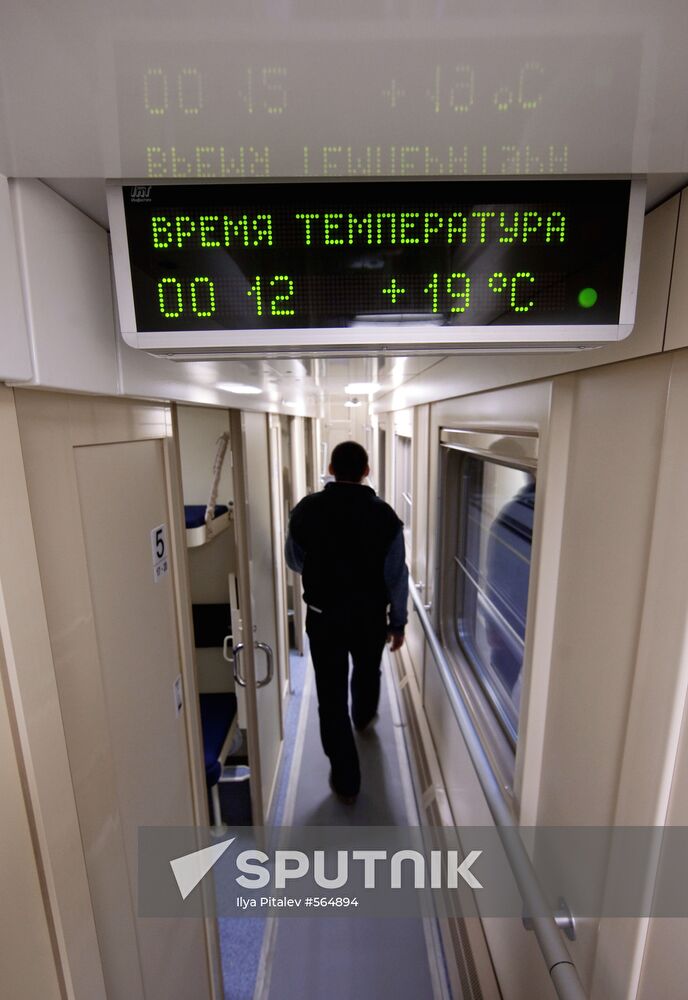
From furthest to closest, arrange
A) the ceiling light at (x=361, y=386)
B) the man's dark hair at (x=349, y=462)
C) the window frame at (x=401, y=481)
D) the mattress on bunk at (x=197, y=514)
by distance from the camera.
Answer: the window frame at (x=401, y=481)
the ceiling light at (x=361, y=386)
the man's dark hair at (x=349, y=462)
the mattress on bunk at (x=197, y=514)

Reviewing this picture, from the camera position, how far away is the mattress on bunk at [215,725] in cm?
221

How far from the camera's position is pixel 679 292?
720 millimetres

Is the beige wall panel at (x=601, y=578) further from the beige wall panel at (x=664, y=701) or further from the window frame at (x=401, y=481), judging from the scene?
the window frame at (x=401, y=481)

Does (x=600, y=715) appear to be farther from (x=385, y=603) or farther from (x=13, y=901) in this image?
(x=385, y=603)

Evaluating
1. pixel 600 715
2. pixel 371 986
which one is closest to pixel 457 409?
pixel 600 715

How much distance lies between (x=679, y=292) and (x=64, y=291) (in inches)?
41.8

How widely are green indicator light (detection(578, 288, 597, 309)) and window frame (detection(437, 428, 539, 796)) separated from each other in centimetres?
52

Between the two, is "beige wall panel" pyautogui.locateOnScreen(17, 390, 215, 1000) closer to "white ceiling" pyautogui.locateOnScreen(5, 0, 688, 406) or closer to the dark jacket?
"white ceiling" pyautogui.locateOnScreen(5, 0, 688, 406)

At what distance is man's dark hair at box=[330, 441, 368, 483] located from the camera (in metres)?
2.66

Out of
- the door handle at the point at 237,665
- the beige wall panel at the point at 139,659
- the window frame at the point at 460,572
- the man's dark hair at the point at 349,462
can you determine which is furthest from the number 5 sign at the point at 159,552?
the man's dark hair at the point at 349,462

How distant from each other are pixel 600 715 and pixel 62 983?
3.74 feet

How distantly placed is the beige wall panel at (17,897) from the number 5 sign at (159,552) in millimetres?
596

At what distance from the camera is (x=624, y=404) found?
884mm

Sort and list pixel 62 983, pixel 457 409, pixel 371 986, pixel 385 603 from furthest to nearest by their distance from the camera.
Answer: pixel 385 603 → pixel 457 409 → pixel 371 986 → pixel 62 983
